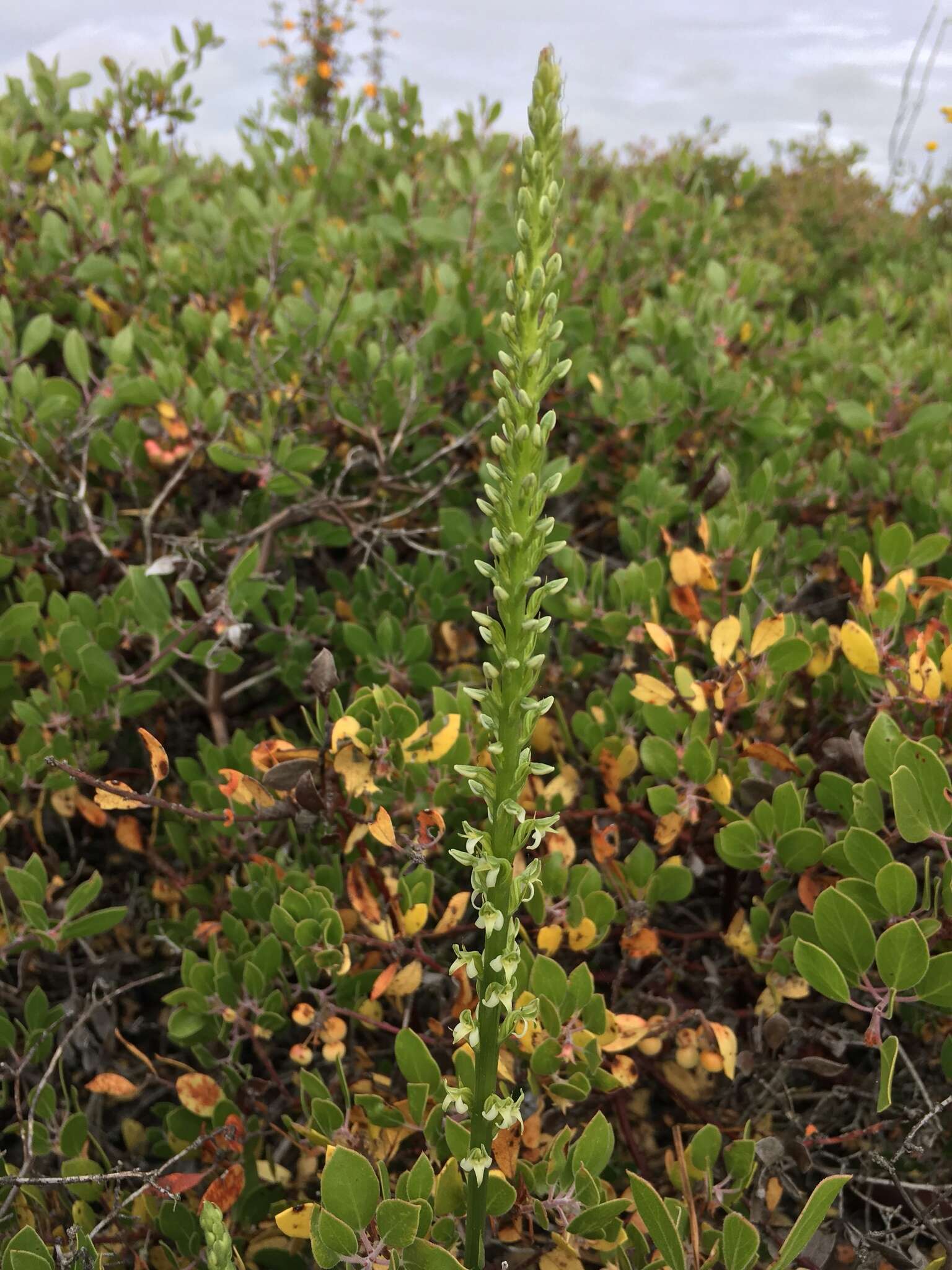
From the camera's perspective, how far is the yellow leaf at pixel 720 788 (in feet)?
5.92

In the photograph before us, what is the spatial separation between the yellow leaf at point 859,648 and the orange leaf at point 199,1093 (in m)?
1.46

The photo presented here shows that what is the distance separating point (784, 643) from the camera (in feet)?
6.38

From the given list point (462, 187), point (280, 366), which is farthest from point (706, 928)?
point (462, 187)

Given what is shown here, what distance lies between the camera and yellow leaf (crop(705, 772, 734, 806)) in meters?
1.80

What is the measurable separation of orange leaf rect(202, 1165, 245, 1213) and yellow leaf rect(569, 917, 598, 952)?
677 millimetres

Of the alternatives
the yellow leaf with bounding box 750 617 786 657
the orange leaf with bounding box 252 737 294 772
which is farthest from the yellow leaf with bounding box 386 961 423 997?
the yellow leaf with bounding box 750 617 786 657

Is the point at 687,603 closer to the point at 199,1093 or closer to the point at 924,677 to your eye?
the point at 924,677

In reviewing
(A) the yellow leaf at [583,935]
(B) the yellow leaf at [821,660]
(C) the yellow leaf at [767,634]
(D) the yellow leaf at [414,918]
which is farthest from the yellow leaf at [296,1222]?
(B) the yellow leaf at [821,660]

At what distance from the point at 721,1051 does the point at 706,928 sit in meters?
0.45

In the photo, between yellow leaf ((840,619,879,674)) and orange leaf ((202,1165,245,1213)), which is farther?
yellow leaf ((840,619,879,674))

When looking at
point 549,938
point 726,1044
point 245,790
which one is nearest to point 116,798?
point 245,790

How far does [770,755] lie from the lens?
186 centimetres

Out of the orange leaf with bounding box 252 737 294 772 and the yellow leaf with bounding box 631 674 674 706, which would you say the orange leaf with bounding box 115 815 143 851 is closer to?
the orange leaf with bounding box 252 737 294 772

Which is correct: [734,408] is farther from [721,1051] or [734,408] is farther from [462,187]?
[721,1051]
